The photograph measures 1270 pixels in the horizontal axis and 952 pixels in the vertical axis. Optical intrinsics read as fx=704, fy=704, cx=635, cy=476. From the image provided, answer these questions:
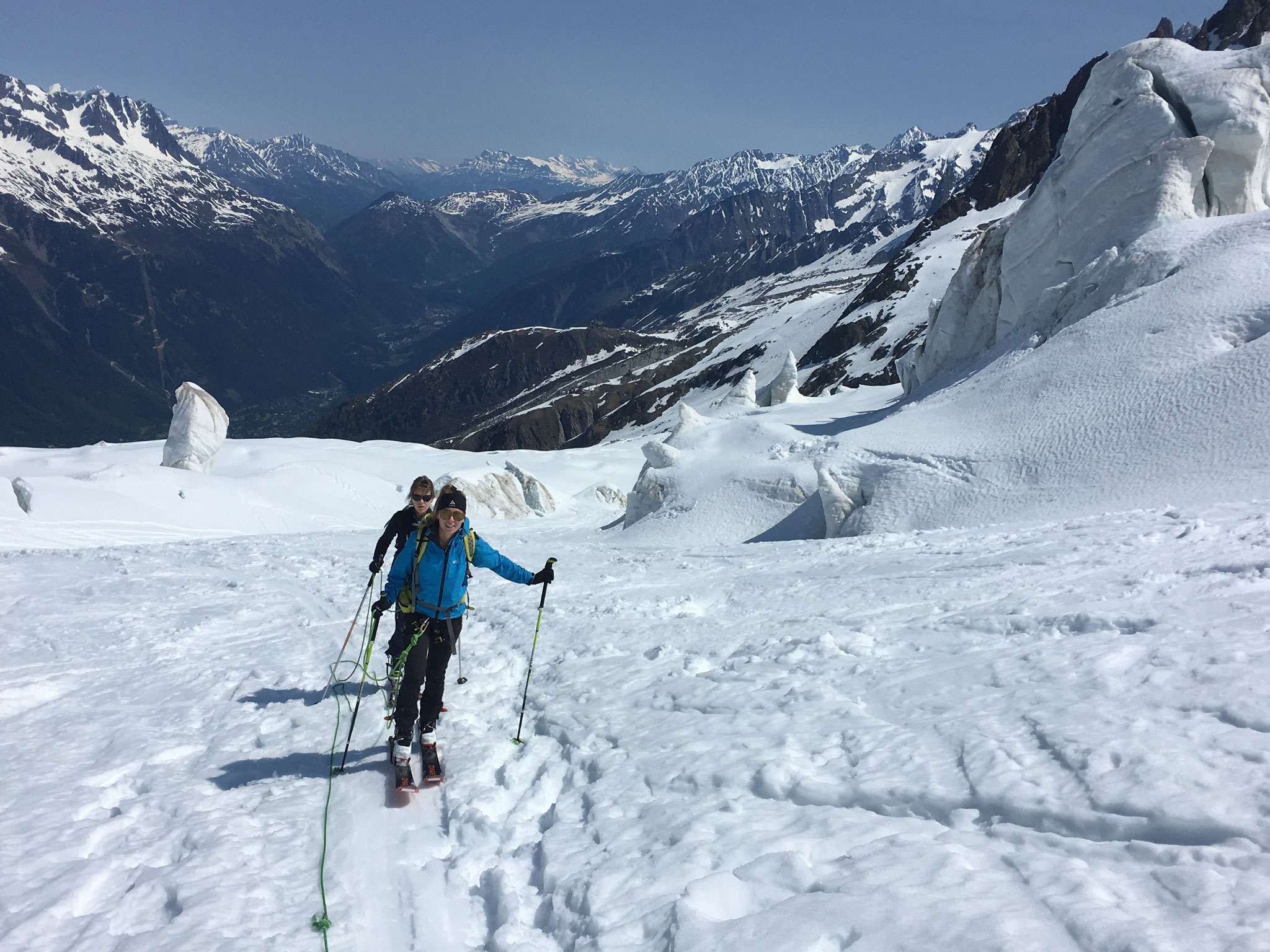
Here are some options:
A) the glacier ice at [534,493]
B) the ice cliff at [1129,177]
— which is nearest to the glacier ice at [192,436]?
the glacier ice at [534,493]

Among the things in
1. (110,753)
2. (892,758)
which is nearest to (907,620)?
(892,758)

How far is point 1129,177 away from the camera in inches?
1058

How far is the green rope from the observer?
4.80 m

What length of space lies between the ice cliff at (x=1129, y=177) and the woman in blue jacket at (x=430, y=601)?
23701 mm

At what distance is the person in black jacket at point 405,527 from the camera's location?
7.20 m

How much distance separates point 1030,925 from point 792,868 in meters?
1.40

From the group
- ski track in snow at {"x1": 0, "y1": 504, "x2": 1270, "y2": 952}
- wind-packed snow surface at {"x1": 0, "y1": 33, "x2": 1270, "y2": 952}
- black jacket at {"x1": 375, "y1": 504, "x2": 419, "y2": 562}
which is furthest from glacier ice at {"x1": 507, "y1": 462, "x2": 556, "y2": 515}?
black jacket at {"x1": 375, "y1": 504, "x2": 419, "y2": 562}

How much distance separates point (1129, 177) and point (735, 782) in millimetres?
30979

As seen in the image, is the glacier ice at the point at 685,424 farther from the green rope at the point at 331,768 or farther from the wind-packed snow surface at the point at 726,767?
the green rope at the point at 331,768

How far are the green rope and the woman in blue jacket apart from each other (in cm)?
53

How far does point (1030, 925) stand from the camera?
372 cm

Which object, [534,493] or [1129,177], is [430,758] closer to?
[1129,177]

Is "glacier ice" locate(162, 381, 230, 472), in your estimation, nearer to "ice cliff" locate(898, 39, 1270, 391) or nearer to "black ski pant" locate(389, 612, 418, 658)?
"black ski pant" locate(389, 612, 418, 658)

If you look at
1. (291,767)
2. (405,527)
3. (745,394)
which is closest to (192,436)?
(745,394)
